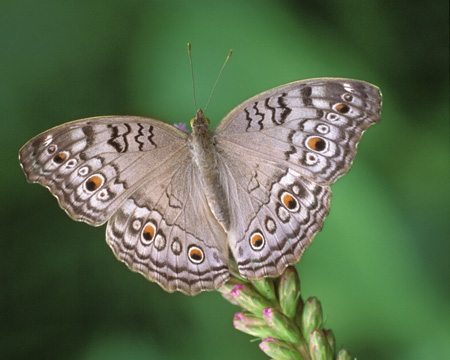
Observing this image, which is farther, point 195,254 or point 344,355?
point 195,254

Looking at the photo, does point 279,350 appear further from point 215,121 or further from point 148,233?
point 215,121

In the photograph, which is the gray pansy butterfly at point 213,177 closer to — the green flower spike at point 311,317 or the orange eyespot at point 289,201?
the orange eyespot at point 289,201

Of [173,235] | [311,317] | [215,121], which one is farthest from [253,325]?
[215,121]

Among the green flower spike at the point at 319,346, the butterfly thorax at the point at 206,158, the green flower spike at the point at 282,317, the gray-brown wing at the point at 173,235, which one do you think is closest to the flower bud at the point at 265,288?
the green flower spike at the point at 282,317

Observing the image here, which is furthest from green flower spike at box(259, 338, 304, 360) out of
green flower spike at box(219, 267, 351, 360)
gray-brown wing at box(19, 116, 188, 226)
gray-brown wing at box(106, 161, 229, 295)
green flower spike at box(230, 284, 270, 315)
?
gray-brown wing at box(19, 116, 188, 226)

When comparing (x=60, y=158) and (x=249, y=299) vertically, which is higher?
(x=60, y=158)

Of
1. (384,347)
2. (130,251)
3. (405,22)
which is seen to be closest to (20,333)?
(130,251)
